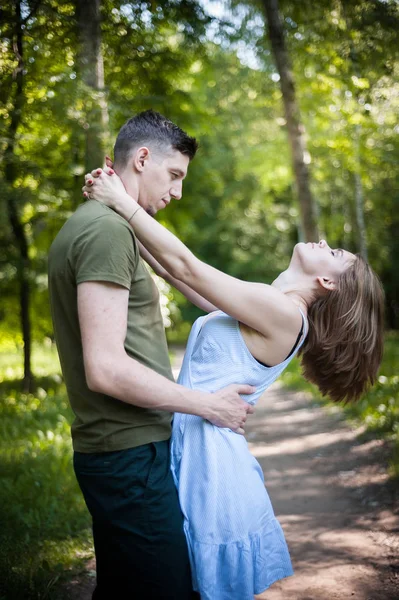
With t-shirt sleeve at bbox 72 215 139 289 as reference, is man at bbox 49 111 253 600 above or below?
below

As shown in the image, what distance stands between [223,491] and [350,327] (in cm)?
98

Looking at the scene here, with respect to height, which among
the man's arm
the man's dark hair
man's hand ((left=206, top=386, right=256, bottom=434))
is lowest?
man's hand ((left=206, top=386, right=256, bottom=434))

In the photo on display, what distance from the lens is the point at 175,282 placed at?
301 cm

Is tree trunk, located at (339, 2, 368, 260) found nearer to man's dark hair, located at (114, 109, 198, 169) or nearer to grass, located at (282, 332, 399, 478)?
grass, located at (282, 332, 399, 478)

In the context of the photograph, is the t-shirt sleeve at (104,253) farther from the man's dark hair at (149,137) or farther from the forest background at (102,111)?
the forest background at (102,111)

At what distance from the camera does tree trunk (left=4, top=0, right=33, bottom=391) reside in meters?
4.40

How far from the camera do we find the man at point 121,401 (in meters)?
2.04

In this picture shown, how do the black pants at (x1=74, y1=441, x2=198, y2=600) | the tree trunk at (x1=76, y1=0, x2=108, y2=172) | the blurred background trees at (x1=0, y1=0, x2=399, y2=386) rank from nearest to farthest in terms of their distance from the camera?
the black pants at (x1=74, y1=441, x2=198, y2=600), the tree trunk at (x1=76, y1=0, x2=108, y2=172), the blurred background trees at (x1=0, y1=0, x2=399, y2=386)

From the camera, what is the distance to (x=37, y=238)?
10.8 m

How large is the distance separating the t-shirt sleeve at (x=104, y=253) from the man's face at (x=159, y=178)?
390 mm

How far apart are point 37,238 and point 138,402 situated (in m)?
9.30

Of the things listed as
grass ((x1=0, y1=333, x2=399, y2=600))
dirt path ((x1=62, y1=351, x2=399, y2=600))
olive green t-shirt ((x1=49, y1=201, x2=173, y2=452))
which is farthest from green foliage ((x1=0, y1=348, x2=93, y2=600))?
olive green t-shirt ((x1=49, y1=201, x2=173, y2=452))

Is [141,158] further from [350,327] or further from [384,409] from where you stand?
[384,409]

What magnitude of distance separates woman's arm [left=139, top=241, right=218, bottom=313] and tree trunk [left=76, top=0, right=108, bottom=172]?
10.1 feet
